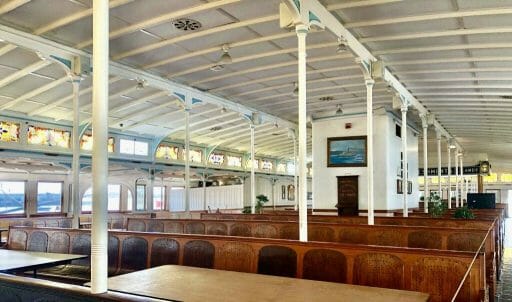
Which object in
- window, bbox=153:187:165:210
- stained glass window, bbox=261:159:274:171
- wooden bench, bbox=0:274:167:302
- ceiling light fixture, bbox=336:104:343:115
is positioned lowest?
window, bbox=153:187:165:210

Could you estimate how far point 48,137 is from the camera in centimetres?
1389

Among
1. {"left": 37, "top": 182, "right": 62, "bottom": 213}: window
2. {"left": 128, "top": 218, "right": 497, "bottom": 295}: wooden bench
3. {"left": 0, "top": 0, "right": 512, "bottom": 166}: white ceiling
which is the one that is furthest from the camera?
{"left": 37, "top": 182, "right": 62, "bottom": 213}: window

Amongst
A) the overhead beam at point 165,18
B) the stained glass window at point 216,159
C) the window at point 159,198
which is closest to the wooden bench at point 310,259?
the overhead beam at point 165,18

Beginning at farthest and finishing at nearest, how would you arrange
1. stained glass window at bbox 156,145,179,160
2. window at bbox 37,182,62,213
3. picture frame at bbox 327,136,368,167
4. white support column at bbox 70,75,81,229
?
stained glass window at bbox 156,145,179,160 → picture frame at bbox 327,136,368,167 → window at bbox 37,182,62,213 → white support column at bbox 70,75,81,229

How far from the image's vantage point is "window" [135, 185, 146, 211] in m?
19.3

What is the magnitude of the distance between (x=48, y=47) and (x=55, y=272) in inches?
186

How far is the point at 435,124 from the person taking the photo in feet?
58.4

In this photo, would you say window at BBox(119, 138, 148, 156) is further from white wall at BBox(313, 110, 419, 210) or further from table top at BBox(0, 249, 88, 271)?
table top at BBox(0, 249, 88, 271)

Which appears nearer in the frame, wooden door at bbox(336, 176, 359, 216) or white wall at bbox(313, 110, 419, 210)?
white wall at bbox(313, 110, 419, 210)

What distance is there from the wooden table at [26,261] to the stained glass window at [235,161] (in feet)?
56.6

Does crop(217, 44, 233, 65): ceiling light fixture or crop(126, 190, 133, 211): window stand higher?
crop(217, 44, 233, 65): ceiling light fixture

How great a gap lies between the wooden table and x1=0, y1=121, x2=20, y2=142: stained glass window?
8.21 metres

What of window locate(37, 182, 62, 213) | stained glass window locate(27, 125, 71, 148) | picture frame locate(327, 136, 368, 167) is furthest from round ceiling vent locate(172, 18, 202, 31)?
window locate(37, 182, 62, 213)

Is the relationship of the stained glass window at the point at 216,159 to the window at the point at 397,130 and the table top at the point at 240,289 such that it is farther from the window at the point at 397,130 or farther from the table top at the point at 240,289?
the table top at the point at 240,289
